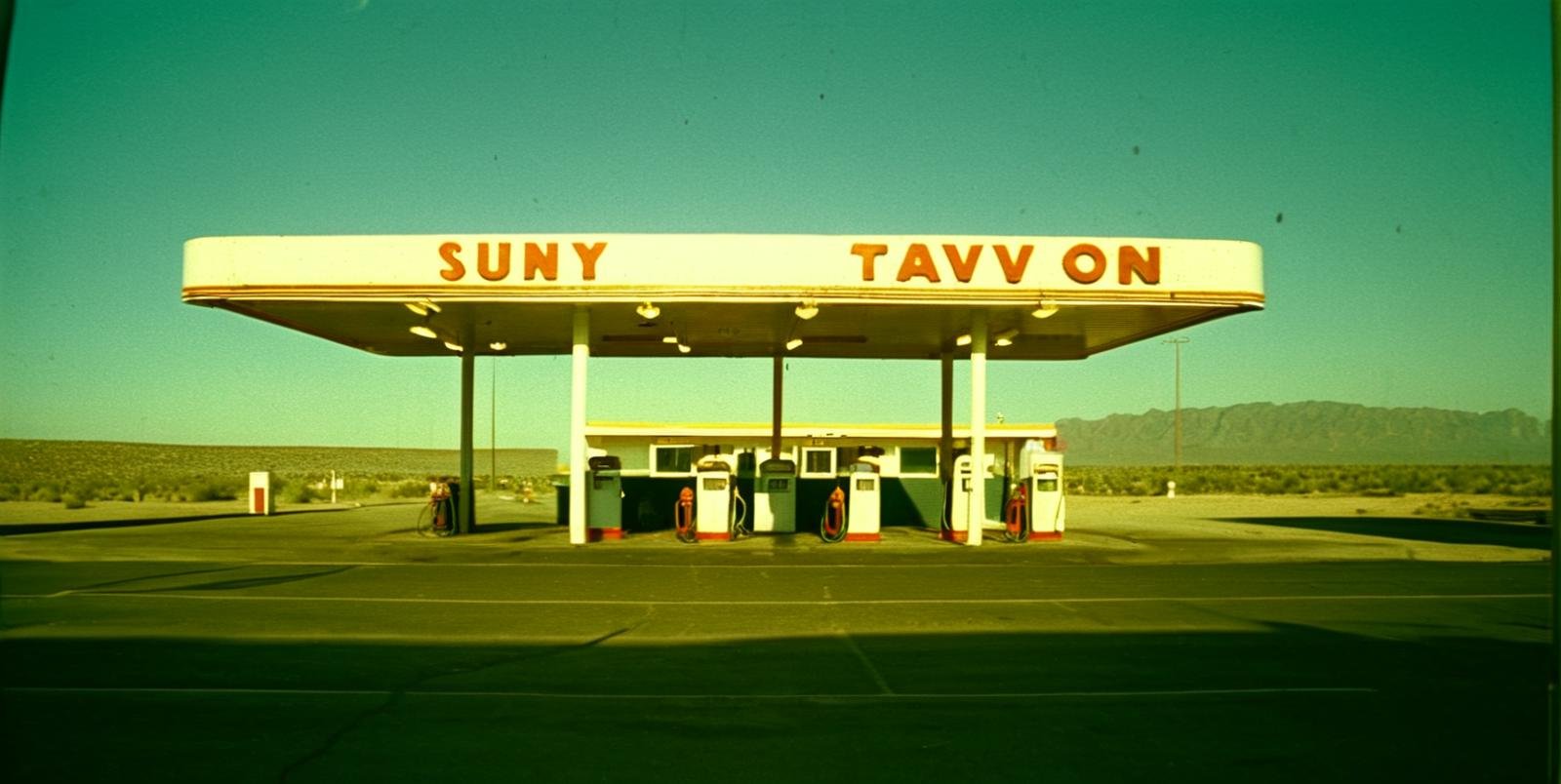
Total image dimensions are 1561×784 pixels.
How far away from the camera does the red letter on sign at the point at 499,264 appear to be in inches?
838

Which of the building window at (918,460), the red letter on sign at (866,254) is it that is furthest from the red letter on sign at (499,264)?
the building window at (918,460)

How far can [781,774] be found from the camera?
711cm

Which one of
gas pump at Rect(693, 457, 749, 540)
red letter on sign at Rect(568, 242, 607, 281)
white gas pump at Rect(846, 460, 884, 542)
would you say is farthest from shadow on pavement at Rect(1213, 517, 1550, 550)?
red letter on sign at Rect(568, 242, 607, 281)

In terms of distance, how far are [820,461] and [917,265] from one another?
16.9m

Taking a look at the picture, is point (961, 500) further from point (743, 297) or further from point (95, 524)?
point (95, 524)

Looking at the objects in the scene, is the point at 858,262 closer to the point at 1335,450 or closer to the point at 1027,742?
the point at 1027,742

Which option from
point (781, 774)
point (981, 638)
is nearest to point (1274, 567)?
point (981, 638)

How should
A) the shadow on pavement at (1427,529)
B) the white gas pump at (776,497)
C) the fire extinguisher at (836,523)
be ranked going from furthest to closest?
the shadow on pavement at (1427,529) < the white gas pump at (776,497) < the fire extinguisher at (836,523)

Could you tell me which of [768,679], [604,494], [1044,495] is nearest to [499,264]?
[604,494]

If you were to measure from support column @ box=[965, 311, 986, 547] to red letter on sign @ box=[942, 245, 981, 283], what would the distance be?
1.42 metres

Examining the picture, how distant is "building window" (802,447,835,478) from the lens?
1463 inches

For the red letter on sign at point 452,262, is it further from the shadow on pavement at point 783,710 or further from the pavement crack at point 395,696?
the shadow on pavement at point 783,710

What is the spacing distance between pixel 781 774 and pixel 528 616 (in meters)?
7.28

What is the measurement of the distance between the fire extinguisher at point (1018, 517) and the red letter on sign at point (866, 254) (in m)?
6.17
